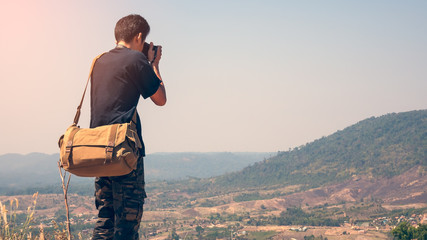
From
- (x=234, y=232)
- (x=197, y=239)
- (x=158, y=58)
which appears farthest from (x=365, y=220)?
(x=158, y=58)

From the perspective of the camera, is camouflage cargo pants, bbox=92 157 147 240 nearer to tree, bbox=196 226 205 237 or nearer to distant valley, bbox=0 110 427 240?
distant valley, bbox=0 110 427 240

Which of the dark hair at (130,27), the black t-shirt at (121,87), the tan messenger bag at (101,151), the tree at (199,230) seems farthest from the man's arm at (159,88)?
the tree at (199,230)

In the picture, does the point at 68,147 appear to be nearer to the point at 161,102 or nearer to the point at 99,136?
the point at 99,136

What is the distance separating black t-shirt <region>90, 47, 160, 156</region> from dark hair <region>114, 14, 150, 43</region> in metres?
0.21

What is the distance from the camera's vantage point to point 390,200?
534 ft

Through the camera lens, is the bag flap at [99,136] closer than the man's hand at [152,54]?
Yes

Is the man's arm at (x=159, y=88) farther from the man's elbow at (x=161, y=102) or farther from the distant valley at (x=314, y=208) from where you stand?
the distant valley at (x=314, y=208)

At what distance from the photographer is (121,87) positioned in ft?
14.0

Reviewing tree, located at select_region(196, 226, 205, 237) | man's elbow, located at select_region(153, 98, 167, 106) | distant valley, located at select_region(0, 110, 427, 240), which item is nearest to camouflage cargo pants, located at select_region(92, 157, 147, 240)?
man's elbow, located at select_region(153, 98, 167, 106)

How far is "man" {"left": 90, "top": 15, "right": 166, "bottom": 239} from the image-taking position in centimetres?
425

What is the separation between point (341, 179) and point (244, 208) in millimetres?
51095

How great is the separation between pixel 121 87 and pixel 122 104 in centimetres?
16

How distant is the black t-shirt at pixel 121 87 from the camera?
425 centimetres

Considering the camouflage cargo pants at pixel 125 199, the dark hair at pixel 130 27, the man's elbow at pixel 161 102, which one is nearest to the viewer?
the camouflage cargo pants at pixel 125 199
